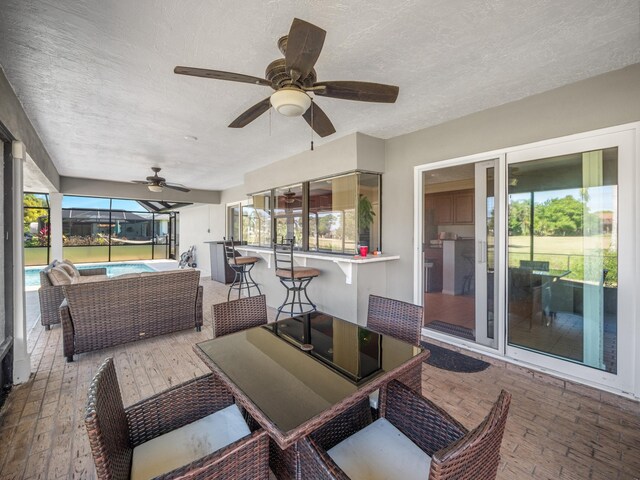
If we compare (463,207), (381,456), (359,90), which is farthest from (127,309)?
(463,207)

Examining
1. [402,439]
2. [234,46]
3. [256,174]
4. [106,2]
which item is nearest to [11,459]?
[402,439]

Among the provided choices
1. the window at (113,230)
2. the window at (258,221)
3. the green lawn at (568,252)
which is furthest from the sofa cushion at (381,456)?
the window at (113,230)

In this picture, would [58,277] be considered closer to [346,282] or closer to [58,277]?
[58,277]

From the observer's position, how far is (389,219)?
388 centimetres

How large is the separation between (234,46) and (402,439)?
251 cm

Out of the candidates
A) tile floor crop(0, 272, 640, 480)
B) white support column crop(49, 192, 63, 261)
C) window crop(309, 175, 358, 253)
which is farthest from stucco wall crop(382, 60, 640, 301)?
white support column crop(49, 192, 63, 261)

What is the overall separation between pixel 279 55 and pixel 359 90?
74cm

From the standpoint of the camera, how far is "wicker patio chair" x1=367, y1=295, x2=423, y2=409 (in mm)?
1780

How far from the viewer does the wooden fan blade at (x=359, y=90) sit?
1.75 meters

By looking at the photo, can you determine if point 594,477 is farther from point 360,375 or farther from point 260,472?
point 260,472

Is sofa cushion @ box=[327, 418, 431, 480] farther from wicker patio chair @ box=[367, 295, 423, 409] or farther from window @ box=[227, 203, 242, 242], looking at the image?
window @ box=[227, 203, 242, 242]

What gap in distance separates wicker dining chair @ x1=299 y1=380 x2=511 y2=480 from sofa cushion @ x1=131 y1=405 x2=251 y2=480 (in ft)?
1.25

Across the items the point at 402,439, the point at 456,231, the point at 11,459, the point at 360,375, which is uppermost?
the point at 456,231

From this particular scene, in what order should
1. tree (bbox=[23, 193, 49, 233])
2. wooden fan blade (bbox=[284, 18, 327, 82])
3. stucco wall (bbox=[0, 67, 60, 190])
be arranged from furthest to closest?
tree (bbox=[23, 193, 49, 233]) < stucco wall (bbox=[0, 67, 60, 190]) < wooden fan blade (bbox=[284, 18, 327, 82])
